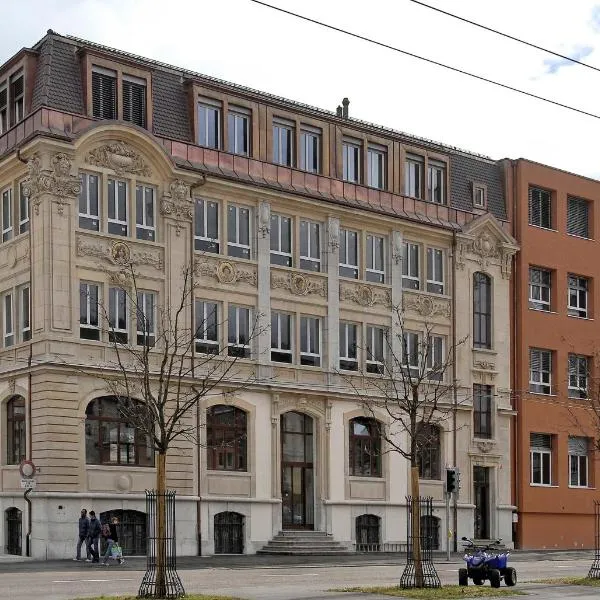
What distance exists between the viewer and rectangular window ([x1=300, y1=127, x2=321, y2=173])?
4906 cm

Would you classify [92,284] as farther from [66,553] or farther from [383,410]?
[383,410]

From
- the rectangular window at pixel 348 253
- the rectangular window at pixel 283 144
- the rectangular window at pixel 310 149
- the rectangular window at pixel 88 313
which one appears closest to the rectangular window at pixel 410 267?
the rectangular window at pixel 348 253

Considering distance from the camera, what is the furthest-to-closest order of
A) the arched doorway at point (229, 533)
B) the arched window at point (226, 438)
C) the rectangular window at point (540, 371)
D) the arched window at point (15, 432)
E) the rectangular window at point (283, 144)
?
the rectangular window at point (540, 371) → the rectangular window at point (283, 144) → the arched window at point (226, 438) → the arched doorway at point (229, 533) → the arched window at point (15, 432)

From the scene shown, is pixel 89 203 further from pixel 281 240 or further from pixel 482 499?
pixel 482 499

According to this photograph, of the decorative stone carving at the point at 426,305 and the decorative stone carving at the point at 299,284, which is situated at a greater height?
the decorative stone carving at the point at 299,284

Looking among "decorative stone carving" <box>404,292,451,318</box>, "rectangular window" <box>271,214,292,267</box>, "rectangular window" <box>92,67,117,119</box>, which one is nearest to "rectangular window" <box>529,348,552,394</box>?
"decorative stone carving" <box>404,292,451,318</box>

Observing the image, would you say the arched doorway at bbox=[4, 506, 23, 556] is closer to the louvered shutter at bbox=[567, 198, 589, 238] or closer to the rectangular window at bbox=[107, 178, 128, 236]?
the rectangular window at bbox=[107, 178, 128, 236]

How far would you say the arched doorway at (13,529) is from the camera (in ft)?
136

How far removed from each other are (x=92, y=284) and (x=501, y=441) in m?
19.6

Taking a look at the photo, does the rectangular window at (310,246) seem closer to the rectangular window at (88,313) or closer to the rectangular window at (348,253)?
the rectangular window at (348,253)

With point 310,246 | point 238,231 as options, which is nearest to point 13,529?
point 238,231

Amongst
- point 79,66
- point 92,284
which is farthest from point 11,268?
point 79,66

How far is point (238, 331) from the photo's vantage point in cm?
4594

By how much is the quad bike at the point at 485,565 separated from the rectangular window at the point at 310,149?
22.7 m
